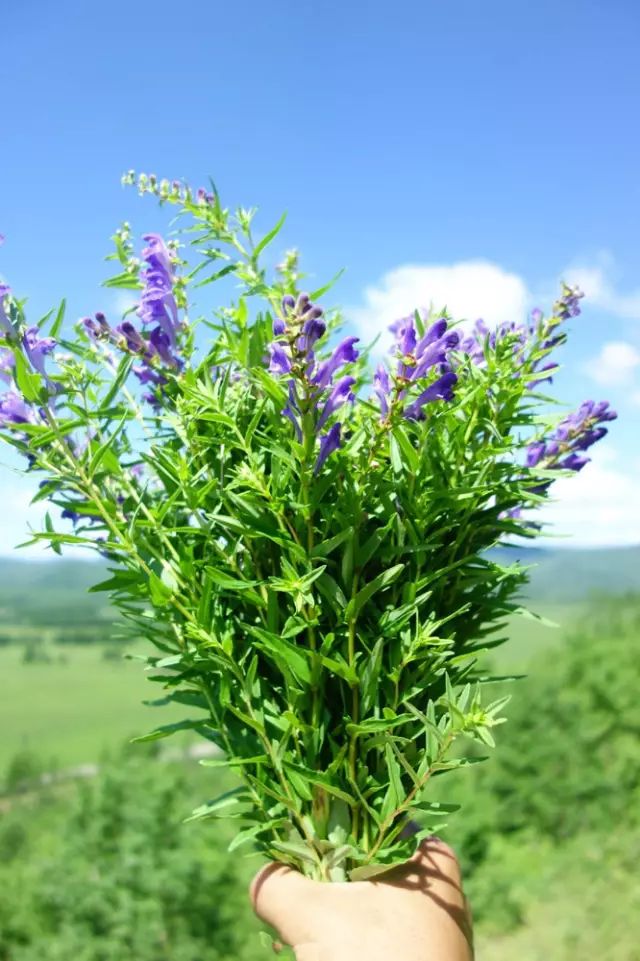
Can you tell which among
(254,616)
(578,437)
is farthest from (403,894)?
(578,437)

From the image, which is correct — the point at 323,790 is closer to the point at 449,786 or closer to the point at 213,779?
the point at 449,786

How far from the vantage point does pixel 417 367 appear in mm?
1102

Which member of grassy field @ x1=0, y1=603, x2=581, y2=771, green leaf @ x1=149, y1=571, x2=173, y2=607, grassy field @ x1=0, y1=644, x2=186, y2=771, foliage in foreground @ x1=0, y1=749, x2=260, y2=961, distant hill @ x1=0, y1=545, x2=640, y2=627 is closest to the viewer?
green leaf @ x1=149, y1=571, x2=173, y2=607

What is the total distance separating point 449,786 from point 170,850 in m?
7.34

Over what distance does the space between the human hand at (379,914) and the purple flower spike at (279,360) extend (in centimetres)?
85

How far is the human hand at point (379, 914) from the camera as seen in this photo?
1.18 metres

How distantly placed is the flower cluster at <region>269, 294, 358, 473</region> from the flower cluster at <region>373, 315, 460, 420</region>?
61 mm

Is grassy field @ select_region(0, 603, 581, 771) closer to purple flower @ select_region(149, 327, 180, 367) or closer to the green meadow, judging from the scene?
the green meadow

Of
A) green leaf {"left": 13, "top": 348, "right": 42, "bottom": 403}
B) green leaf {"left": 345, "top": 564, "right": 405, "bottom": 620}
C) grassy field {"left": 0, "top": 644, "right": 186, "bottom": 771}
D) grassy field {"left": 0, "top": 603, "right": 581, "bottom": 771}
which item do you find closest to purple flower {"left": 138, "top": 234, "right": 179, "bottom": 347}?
green leaf {"left": 13, "top": 348, "right": 42, "bottom": 403}

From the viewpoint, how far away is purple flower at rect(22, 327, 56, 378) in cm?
124

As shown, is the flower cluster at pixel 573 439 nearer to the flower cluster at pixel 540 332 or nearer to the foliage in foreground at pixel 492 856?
the flower cluster at pixel 540 332

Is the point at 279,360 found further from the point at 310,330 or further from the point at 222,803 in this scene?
the point at 222,803

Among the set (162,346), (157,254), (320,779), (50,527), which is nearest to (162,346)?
(162,346)

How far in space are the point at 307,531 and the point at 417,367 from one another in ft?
1.05
